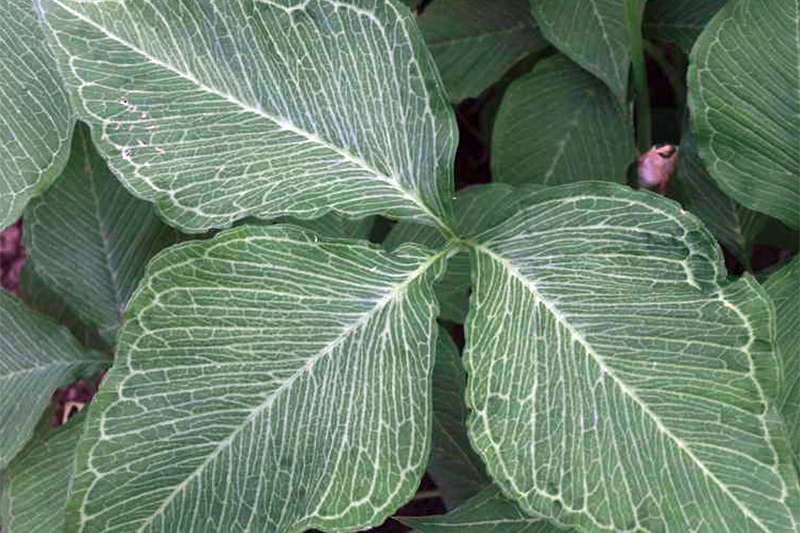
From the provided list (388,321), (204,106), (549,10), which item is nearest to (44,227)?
(204,106)

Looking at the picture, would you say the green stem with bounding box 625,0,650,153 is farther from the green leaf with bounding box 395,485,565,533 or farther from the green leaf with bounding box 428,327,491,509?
the green leaf with bounding box 395,485,565,533

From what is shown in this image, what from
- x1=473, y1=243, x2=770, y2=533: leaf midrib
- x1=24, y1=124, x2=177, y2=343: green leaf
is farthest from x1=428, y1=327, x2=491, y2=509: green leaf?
x1=24, y1=124, x2=177, y2=343: green leaf

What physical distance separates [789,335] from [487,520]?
29 cm

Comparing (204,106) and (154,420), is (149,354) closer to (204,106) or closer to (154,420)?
(154,420)

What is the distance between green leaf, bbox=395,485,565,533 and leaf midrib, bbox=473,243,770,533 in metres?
0.16

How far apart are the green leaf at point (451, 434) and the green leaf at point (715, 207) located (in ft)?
0.90

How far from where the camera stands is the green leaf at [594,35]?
907 mm

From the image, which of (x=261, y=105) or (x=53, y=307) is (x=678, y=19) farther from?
(x=53, y=307)

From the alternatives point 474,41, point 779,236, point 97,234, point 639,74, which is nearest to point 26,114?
point 97,234

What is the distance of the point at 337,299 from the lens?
663mm

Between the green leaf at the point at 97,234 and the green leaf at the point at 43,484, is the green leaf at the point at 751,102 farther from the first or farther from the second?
the green leaf at the point at 43,484

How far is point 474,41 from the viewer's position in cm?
103

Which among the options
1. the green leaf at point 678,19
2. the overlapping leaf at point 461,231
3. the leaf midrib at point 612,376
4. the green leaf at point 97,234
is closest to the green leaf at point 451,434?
the overlapping leaf at point 461,231

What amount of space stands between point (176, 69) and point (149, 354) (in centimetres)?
21
